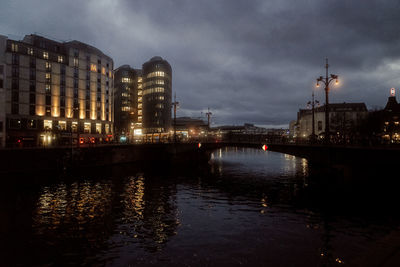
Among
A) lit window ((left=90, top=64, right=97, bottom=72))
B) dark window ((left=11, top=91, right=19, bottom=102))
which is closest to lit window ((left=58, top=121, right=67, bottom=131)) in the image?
dark window ((left=11, top=91, right=19, bottom=102))

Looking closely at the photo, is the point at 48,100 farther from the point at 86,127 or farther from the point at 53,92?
the point at 86,127

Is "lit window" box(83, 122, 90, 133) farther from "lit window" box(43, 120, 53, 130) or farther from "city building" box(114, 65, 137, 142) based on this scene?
"city building" box(114, 65, 137, 142)

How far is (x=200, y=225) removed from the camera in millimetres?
19172

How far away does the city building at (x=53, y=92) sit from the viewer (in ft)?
245

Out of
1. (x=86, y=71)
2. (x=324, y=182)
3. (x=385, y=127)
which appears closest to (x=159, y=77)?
(x=86, y=71)

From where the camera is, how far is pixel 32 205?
24719mm

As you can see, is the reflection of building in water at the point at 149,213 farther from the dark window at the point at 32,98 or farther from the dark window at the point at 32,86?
the dark window at the point at 32,86

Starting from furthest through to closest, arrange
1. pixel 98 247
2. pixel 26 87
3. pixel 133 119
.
Result: pixel 133 119 → pixel 26 87 → pixel 98 247

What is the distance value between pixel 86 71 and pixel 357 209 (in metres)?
92.0

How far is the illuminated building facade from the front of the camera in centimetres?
14662

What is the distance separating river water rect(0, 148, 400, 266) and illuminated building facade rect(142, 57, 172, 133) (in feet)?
377

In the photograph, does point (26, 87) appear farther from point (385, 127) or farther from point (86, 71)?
point (385, 127)

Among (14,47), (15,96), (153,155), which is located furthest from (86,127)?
(14,47)

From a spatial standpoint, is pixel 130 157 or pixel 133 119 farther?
pixel 133 119
